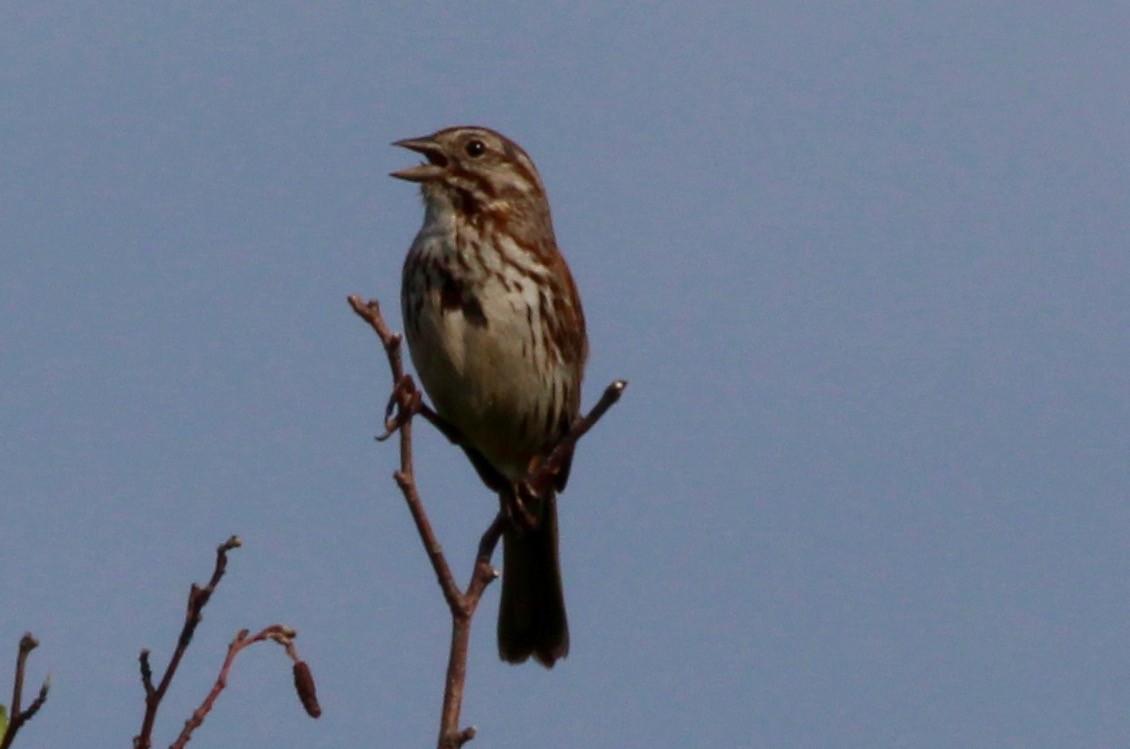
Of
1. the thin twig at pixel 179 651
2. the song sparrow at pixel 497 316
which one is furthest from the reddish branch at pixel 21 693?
the song sparrow at pixel 497 316

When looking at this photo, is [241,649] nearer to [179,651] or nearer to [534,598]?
[179,651]

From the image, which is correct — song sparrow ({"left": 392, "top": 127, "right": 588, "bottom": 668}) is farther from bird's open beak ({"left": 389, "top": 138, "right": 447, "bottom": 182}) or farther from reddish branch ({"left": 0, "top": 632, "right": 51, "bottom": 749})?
reddish branch ({"left": 0, "top": 632, "right": 51, "bottom": 749})

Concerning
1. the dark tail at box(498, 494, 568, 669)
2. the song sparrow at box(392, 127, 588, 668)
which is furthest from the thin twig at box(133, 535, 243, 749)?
the dark tail at box(498, 494, 568, 669)

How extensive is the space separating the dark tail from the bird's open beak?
4.54 feet

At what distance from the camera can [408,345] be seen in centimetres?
680

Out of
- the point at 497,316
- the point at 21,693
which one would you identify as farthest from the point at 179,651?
the point at 497,316

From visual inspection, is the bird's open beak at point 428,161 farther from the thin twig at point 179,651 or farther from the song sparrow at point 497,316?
the thin twig at point 179,651

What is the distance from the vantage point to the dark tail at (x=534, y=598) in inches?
295

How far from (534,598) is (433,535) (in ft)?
12.6

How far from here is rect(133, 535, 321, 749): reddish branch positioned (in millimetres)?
3236

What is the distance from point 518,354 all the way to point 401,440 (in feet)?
9.19

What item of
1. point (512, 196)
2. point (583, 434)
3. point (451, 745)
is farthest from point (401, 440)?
point (512, 196)

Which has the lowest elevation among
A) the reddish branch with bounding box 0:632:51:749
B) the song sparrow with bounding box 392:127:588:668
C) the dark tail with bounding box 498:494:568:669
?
the reddish branch with bounding box 0:632:51:749

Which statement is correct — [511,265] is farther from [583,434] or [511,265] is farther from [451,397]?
[583,434]
